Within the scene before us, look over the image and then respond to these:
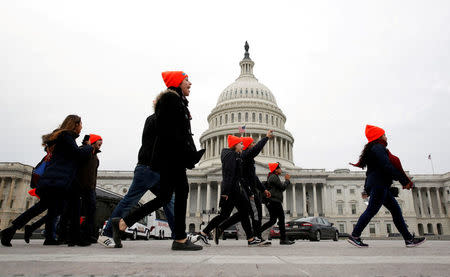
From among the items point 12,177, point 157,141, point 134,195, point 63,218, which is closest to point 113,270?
point 157,141

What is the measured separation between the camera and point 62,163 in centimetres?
659

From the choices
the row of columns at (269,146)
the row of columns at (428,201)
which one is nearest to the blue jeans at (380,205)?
the row of columns at (269,146)

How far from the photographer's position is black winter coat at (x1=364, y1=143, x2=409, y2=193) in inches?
267

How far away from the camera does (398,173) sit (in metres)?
6.80

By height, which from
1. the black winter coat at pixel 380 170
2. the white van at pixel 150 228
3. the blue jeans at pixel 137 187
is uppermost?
the black winter coat at pixel 380 170

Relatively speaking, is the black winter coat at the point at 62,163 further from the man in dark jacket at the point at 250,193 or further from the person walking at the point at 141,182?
the man in dark jacket at the point at 250,193

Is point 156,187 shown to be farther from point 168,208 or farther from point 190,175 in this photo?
point 190,175

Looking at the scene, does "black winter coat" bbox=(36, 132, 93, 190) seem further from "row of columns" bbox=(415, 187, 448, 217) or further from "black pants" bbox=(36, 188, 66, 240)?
"row of columns" bbox=(415, 187, 448, 217)

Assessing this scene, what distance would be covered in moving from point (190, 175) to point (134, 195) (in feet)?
186

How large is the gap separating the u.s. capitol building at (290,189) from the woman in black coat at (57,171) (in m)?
49.4

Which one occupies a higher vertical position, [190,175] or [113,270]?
[190,175]

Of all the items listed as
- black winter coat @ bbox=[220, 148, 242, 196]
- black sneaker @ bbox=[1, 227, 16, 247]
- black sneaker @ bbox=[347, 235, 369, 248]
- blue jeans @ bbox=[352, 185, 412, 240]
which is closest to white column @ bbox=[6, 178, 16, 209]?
black sneaker @ bbox=[1, 227, 16, 247]

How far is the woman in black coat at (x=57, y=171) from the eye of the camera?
6.38 m

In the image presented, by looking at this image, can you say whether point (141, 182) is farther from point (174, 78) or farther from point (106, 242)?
point (174, 78)
